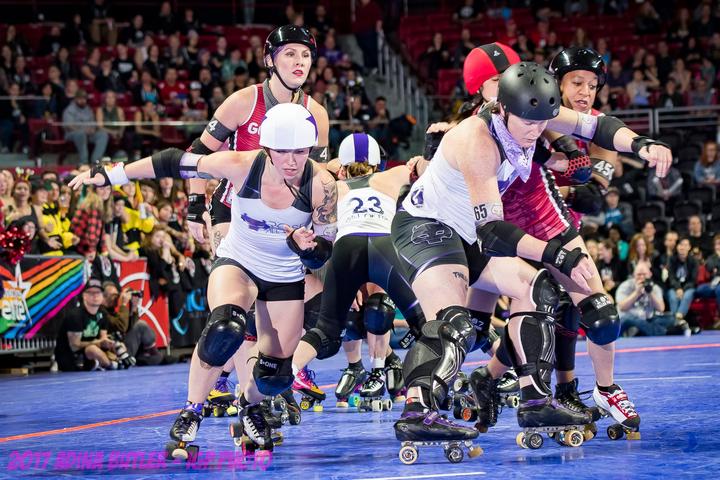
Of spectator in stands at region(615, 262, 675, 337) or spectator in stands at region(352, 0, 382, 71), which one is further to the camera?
spectator in stands at region(352, 0, 382, 71)

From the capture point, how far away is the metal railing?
731 inches

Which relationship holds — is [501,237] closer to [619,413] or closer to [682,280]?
[619,413]

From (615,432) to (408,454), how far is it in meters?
1.23

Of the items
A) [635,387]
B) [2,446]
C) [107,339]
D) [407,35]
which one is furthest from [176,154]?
[407,35]

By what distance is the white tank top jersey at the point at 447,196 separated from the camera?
5273 millimetres

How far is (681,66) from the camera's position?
18547mm

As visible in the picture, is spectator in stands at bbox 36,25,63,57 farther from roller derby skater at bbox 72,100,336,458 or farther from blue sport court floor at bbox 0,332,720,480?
roller derby skater at bbox 72,100,336,458

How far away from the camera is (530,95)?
16.3ft

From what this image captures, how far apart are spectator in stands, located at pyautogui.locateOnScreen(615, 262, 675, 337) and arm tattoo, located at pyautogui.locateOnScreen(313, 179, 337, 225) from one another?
9.48 m

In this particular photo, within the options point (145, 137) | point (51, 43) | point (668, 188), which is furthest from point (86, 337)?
point (668, 188)

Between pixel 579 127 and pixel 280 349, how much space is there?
1.93 meters

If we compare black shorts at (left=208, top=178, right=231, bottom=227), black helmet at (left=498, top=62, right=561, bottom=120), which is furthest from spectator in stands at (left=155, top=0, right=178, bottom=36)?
black helmet at (left=498, top=62, right=561, bottom=120)

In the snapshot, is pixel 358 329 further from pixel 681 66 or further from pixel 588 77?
pixel 681 66

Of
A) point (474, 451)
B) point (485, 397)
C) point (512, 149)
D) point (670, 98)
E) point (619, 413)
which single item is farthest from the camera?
point (670, 98)
